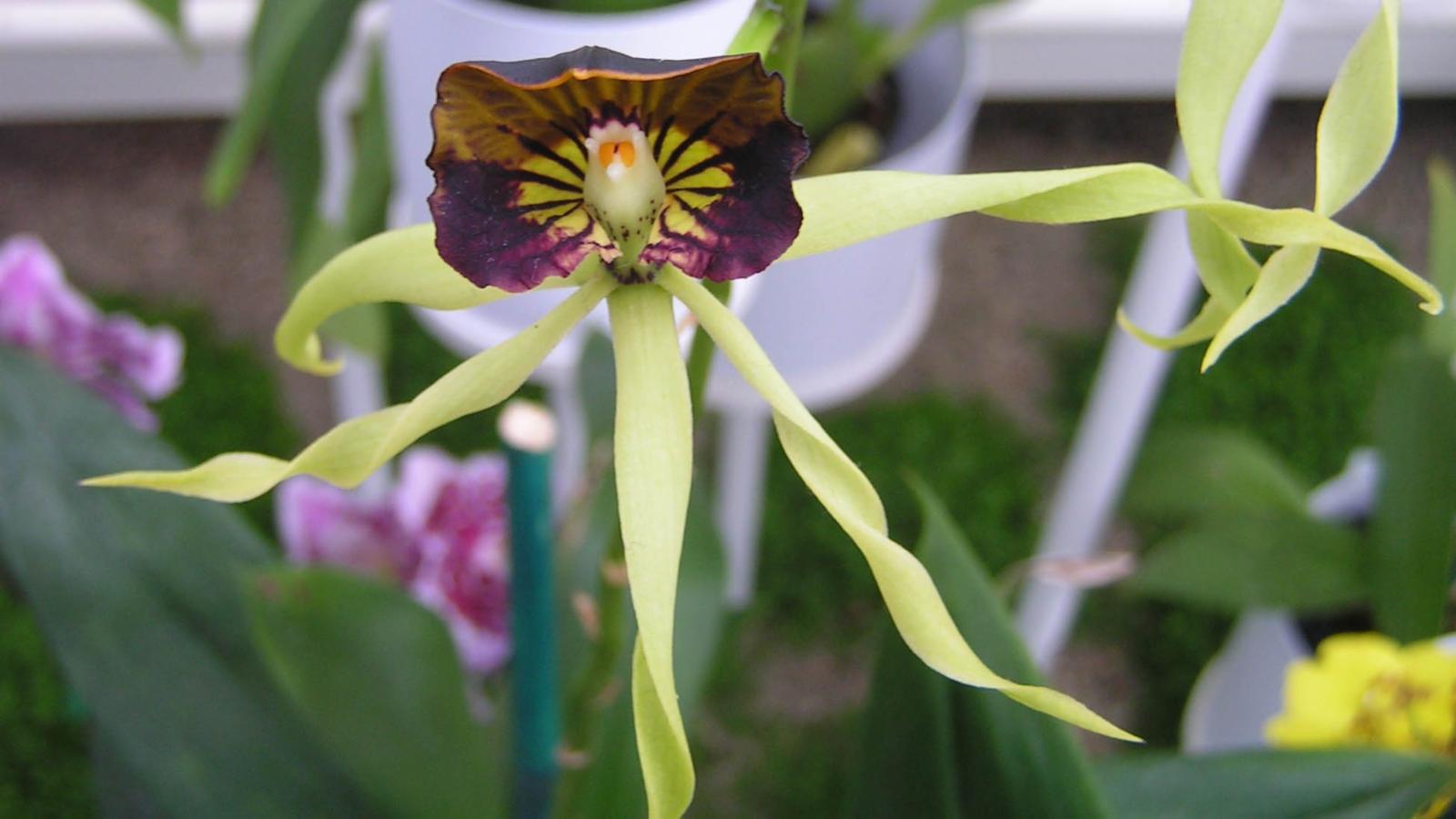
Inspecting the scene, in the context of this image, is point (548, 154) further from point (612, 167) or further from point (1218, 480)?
point (1218, 480)

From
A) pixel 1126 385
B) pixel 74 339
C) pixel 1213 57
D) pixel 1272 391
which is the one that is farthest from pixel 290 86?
pixel 1272 391

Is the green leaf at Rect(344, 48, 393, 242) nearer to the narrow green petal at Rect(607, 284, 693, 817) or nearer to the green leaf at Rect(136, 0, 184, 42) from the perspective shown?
the green leaf at Rect(136, 0, 184, 42)

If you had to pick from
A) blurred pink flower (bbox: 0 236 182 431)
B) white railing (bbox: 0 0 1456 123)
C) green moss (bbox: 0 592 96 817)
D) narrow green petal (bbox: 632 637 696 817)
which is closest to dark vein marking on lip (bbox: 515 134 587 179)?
narrow green petal (bbox: 632 637 696 817)

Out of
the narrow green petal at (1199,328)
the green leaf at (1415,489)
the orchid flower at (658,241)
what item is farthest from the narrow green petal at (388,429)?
the green leaf at (1415,489)

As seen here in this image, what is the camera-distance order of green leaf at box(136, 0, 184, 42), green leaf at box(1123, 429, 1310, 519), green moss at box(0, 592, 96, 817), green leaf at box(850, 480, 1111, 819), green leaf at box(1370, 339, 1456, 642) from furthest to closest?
green moss at box(0, 592, 96, 817)
green leaf at box(1123, 429, 1310, 519)
green leaf at box(1370, 339, 1456, 642)
green leaf at box(136, 0, 184, 42)
green leaf at box(850, 480, 1111, 819)

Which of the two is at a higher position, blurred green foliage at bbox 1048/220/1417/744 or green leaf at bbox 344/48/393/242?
green leaf at bbox 344/48/393/242

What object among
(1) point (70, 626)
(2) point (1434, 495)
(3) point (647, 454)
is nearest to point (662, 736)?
(3) point (647, 454)
